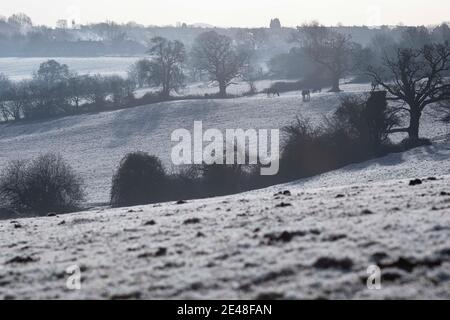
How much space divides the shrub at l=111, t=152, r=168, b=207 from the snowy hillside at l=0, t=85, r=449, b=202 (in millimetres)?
16726

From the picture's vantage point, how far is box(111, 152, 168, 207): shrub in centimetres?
4888

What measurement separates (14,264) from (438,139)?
174 ft

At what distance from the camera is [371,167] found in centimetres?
4862

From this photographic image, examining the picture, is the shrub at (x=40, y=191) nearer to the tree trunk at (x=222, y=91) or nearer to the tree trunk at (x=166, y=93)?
the tree trunk at (x=166, y=93)

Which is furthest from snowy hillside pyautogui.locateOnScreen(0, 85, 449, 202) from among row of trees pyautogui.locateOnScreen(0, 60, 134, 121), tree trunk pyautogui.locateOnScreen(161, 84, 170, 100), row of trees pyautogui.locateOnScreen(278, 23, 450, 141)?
tree trunk pyautogui.locateOnScreen(161, 84, 170, 100)

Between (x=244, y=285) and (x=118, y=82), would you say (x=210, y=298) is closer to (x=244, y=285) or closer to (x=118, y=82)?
(x=244, y=285)

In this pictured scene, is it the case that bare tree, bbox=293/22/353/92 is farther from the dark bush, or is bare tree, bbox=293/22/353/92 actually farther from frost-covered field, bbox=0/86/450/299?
frost-covered field, bbox=0/86/450/299

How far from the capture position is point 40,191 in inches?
1919

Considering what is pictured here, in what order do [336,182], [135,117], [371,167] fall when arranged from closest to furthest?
[336,182] → [371,167] → [135,117]

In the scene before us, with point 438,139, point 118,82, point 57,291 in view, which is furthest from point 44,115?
point 57,291

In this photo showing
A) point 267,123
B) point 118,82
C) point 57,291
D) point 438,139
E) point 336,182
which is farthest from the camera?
point 118,82

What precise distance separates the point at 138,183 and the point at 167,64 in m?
72.2

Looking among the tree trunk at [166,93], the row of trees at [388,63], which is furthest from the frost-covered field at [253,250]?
the tree trunk at [166,93]

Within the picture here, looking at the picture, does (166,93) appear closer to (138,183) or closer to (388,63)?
(388,63)
